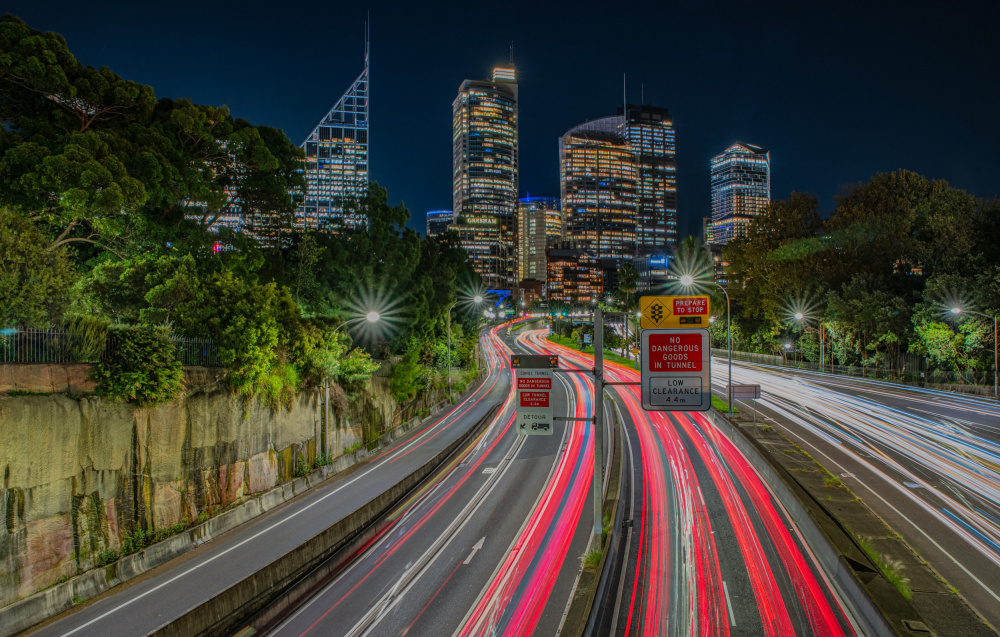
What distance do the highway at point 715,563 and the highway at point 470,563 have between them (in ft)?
6.57

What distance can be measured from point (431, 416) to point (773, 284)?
50.0 metres

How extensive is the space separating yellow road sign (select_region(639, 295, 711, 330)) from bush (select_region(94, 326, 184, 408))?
1664 centimetres

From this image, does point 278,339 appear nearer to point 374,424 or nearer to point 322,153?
point 374,424

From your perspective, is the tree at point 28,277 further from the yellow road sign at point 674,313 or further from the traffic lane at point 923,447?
the traffic lane at point 923,447

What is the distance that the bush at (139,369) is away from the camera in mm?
16969

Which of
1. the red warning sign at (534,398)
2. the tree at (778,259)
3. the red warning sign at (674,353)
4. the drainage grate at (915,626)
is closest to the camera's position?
the drainage grate at (915,626)

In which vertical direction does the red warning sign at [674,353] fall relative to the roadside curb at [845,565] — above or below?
above

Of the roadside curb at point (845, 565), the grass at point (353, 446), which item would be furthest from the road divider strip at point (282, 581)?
the roadside curb at point (845, 565)

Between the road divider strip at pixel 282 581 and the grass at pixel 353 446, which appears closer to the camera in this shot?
the road divider strip at pixel 282 581

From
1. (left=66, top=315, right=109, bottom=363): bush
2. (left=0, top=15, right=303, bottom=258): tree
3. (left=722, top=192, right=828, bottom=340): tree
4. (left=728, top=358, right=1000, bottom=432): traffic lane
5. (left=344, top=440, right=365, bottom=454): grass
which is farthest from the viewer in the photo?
(left=722, top=192, right=828, bottom=340): tree

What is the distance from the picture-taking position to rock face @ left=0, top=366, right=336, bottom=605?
46.4ft

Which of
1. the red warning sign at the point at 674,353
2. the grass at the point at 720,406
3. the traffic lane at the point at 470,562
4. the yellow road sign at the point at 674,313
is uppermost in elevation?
the yellow road sign at the point at 674,313

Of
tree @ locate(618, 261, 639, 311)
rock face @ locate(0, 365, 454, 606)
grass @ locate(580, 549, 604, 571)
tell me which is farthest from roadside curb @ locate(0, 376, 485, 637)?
tree @ locate(618, 261, 639, 311)

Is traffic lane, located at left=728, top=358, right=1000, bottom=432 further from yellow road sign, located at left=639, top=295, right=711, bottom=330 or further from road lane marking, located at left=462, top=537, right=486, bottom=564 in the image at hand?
road lane marking, located at left=462, top=537, right=486, bottom=564
